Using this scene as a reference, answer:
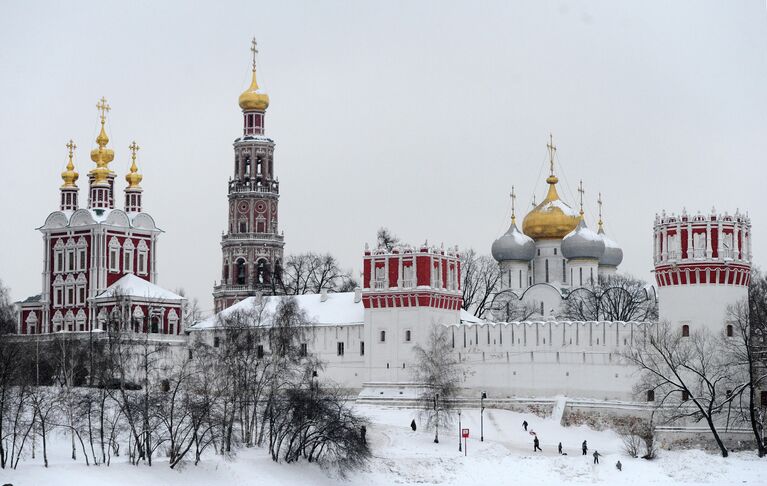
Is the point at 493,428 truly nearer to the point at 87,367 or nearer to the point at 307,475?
the point at 307,475

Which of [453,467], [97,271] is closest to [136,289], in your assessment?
[97,271]

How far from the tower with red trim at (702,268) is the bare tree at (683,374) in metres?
0.70

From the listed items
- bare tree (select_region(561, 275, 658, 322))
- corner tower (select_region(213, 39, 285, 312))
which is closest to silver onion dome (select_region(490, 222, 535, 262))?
bare tree (select_region(561, 275, 658, 322))

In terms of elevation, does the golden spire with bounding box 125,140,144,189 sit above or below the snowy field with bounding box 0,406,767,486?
above

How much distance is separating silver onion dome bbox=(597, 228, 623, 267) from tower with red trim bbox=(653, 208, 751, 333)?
75.5ft

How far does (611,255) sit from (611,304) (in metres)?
7.68

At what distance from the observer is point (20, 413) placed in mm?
54688

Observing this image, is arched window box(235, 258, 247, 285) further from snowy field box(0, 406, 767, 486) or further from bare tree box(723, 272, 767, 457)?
bare tree box(723, 272, 767, 457)

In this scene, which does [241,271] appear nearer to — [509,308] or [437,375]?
[509,308]

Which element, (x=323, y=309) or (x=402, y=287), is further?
(x=323, y=309)

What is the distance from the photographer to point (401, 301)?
71000mm

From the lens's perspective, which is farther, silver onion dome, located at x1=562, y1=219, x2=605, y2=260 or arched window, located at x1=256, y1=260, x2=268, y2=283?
arched window, located at x1=256, y1=260, x2=268, y2=283

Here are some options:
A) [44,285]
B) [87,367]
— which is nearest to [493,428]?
[87,367]

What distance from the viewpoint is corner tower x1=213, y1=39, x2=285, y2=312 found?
9219 centimetres
